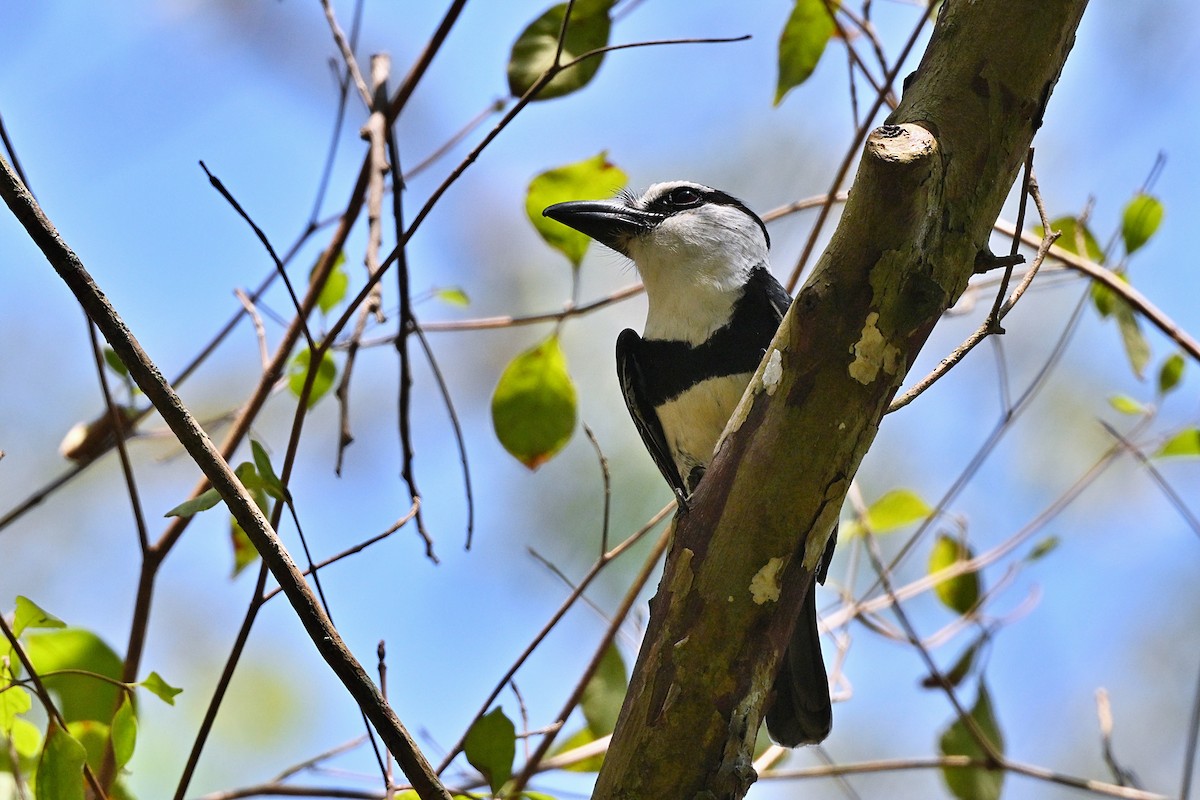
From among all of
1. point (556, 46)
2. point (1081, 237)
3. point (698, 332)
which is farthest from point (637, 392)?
point (1081, 237)

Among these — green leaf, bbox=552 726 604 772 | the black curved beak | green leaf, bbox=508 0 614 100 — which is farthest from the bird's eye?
green leaf, bbox=552 726 604 772

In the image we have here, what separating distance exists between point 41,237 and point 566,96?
1411 mm

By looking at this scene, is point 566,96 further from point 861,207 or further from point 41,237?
point 41,237

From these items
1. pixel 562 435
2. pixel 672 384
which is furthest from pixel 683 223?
pixel 562 435

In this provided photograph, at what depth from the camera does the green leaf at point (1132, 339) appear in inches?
98.6

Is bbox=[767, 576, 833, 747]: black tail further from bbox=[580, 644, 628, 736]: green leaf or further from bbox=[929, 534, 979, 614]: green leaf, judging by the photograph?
bbox=[929, 534, 979, 614]: green leaf

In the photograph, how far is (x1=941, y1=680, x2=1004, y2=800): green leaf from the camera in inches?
108

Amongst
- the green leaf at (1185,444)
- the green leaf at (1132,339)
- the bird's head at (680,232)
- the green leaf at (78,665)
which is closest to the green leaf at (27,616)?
the green leaf at (78,665)

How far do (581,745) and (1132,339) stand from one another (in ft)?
5.15

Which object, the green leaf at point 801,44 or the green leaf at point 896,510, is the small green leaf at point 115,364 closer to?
the green leaf at point 801,44

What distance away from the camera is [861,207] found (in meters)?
1.46

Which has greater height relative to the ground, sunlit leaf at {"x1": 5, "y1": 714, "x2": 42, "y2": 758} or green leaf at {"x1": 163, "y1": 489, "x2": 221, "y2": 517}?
green leaf at {"x1": 163, "y1": 489, "x2": 221, "y2": 517}

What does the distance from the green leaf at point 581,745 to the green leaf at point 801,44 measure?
1.48 metres

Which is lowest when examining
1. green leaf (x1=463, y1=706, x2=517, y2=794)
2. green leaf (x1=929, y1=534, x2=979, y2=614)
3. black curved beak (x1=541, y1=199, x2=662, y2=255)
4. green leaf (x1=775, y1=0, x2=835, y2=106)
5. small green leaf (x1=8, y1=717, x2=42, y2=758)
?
green leaf (x1=463, y1=706, x2=517, y2=794)
